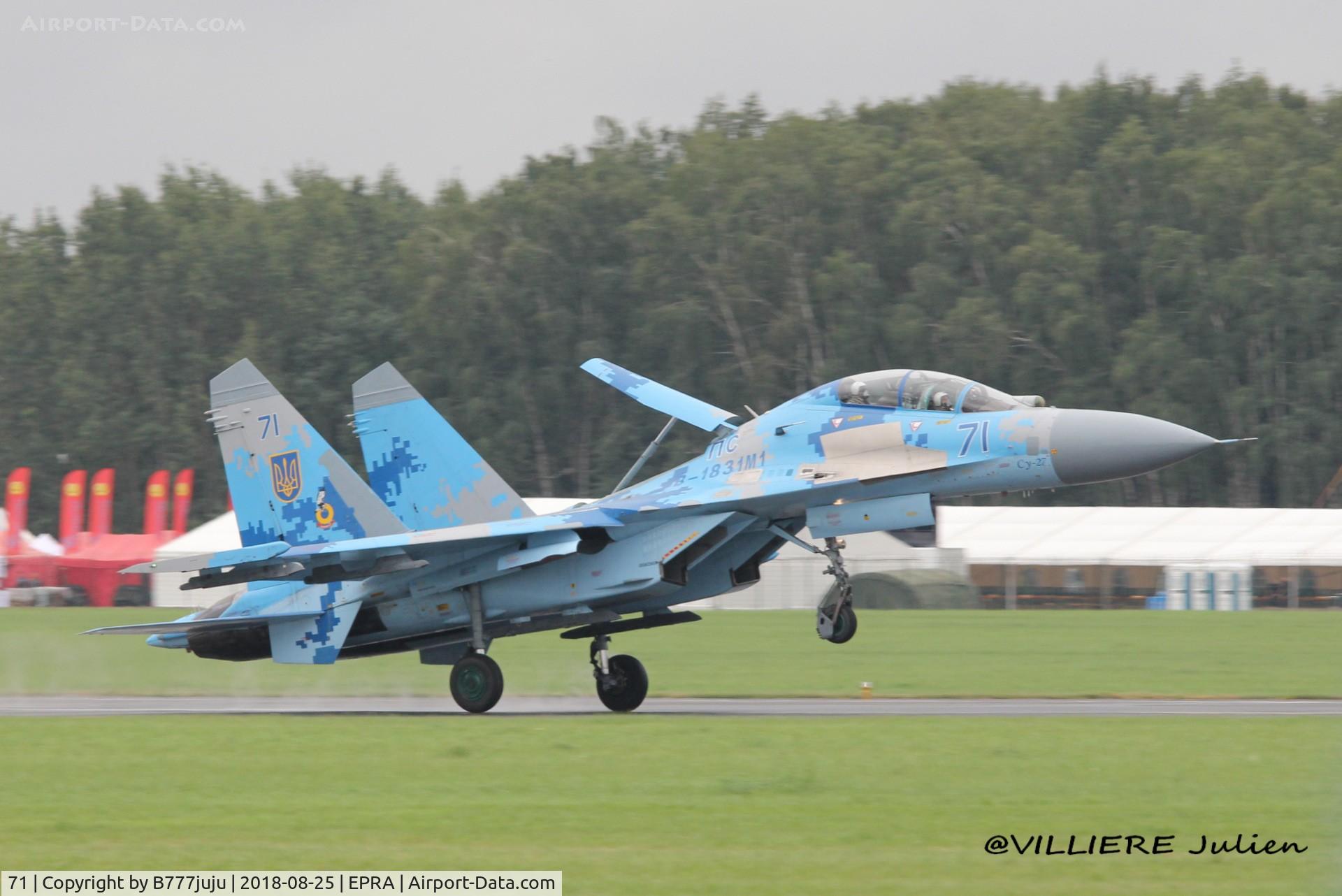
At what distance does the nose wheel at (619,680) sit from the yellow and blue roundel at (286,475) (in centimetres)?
356

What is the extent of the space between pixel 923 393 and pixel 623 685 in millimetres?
4499

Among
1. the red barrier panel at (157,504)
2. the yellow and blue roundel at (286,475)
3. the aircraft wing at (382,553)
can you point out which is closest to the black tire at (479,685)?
the aircraft wing at (382,553)

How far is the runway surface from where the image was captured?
17.1 m

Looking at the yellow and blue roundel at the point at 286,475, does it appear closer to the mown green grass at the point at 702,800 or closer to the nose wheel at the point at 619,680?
the mown green grass at the point at 702,800

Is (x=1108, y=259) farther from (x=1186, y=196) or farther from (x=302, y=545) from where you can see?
(x=302, y=545)

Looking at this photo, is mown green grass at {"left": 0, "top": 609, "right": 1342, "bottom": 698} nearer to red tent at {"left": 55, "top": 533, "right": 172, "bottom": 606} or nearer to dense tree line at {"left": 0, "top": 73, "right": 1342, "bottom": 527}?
red tent at {"left": 55, "top": 533, "right": 172, "bottom": 606}

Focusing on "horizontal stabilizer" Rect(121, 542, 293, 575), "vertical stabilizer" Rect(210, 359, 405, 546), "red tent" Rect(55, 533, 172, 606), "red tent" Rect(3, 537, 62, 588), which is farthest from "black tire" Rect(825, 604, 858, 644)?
"red tent" Rect(3, 537, 62, 588)

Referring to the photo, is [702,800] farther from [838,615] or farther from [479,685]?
[479,685]

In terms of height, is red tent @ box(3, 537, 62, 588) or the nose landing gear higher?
red tent @ box(3, 537, 62, 588)

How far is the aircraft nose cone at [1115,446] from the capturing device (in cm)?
1466

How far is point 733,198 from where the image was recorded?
57438 millimetres

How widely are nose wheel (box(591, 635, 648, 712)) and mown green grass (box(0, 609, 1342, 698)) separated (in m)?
2.77

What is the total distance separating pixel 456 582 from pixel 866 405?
4.54 meters

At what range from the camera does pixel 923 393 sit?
52.3 ft
